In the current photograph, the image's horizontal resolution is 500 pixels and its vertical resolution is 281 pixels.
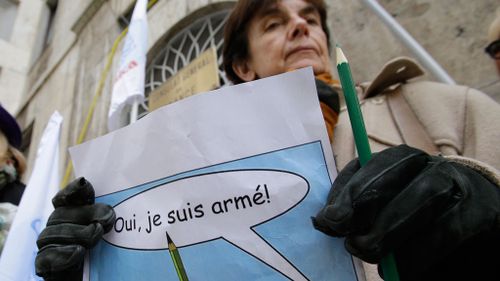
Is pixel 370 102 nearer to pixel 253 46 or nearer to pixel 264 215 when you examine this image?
pixel 253 46

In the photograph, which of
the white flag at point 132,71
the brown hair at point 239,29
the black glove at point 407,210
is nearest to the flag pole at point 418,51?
the brown hair at point 239,29

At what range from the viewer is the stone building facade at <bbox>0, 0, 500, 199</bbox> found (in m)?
2.01

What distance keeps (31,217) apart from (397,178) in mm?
1455

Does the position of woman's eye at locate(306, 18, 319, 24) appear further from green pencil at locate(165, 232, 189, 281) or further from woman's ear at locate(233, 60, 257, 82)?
green pencil at locate(165, 232, 189, 281)

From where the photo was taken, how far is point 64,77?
6.79 m

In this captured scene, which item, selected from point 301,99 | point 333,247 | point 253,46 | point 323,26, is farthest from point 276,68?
point 333,247

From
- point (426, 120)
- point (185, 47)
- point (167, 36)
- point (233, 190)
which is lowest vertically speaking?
point (233, 190)

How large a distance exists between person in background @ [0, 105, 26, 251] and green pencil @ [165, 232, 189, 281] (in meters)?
1.47

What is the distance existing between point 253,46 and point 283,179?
0.85 m

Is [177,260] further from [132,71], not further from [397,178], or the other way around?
[132,71]

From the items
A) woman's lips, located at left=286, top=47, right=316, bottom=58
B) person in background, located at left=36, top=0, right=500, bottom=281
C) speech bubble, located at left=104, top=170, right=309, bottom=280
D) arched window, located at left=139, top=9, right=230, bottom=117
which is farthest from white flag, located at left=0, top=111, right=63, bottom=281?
arched window, located at left=139, top=9, right=230, bottom=117

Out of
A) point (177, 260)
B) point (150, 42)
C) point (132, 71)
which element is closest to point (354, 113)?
point (177, 260)

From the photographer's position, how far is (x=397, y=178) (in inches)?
20.3

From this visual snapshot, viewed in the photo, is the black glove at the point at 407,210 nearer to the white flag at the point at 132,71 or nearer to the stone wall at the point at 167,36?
the stone wall at the point at 167,36
